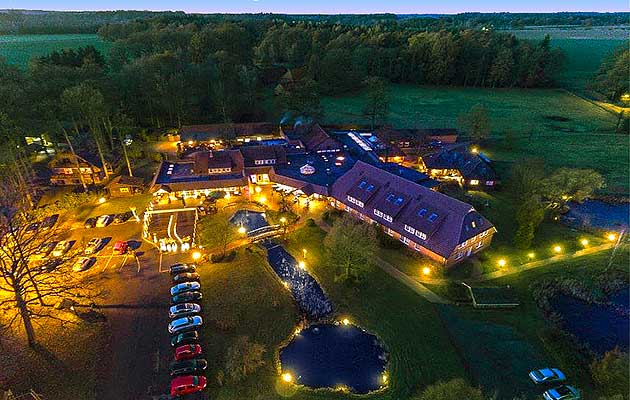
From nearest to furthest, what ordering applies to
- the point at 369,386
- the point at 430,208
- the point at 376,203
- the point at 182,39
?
the point at 369,386 < the point at 430,208 < the point at 376,203 < the point at 182,39

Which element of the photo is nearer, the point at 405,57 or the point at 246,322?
the point at 246,322

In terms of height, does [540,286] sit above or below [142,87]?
below

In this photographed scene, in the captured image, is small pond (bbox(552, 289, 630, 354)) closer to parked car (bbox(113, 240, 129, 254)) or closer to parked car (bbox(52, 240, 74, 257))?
parked car (bbox(113, 240, 129, 254))

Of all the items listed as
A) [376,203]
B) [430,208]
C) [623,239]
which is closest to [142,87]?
[376,203]

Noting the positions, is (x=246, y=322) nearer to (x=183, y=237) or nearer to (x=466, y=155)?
(x=183, y=237)

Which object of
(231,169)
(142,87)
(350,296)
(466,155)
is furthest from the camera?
(142,87)

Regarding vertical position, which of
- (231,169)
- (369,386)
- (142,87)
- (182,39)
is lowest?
(369,386)

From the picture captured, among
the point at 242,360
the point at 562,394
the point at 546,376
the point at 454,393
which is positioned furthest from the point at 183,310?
the point at 562,394
